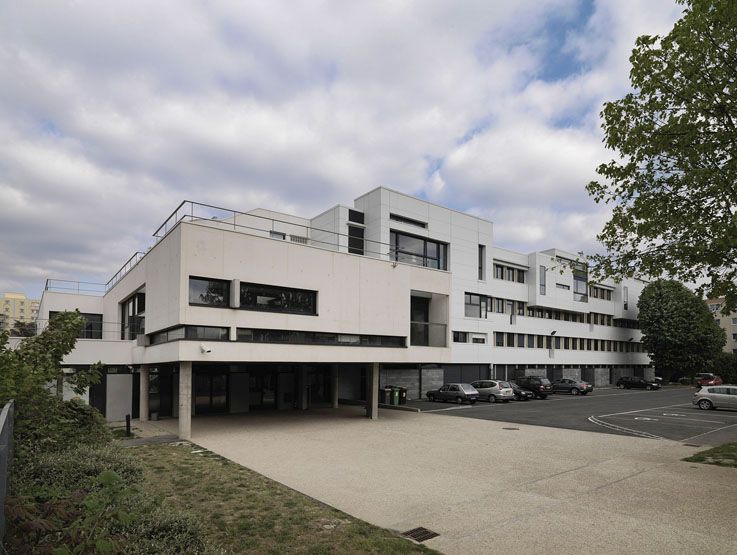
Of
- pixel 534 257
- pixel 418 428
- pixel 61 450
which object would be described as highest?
pixel 534 257

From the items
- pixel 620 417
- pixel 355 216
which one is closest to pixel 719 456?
Result: pixel 620 417

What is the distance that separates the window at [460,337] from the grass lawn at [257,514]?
26143 millimetres

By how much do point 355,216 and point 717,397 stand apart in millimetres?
23266

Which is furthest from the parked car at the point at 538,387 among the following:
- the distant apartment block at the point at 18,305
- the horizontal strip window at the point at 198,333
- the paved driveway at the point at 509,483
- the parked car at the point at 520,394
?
the distant apartment block at the point at 18,305

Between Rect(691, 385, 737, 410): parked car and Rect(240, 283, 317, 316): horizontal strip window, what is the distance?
23.0 m

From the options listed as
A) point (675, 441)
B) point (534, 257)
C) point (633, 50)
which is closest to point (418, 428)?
point (675, 441)

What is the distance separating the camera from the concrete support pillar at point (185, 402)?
57.5 feet

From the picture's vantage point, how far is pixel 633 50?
1211 cm

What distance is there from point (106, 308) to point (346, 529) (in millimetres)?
31961

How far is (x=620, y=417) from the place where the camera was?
24.2m

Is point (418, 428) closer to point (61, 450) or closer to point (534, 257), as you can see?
point (61, 450)

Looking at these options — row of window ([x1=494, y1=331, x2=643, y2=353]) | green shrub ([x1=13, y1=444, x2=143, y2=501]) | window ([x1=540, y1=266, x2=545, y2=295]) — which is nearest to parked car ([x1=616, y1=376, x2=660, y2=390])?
row of window ([x1=494, y1=331, x2=643, y2=353])

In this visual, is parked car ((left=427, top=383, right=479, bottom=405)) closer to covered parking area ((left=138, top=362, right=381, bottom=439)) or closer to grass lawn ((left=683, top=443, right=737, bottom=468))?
covered parking area ((left=138, top=362, right=381, bottom=439))

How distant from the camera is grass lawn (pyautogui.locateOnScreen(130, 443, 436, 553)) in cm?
714
